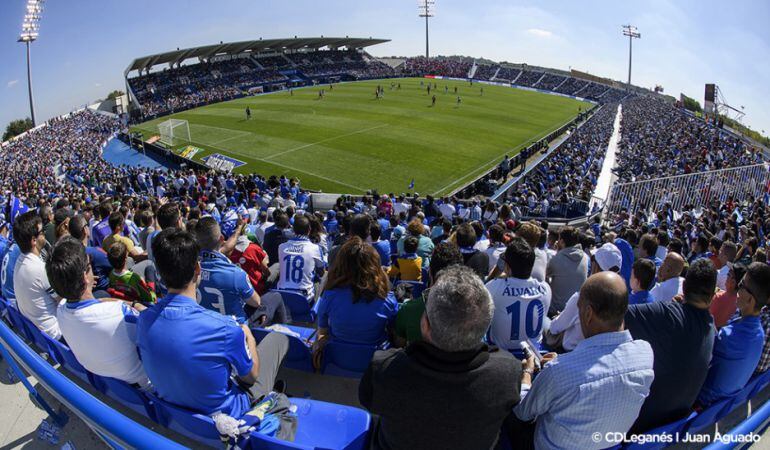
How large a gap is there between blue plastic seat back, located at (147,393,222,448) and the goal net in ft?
112

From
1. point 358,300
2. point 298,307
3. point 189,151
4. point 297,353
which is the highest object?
point 189,151

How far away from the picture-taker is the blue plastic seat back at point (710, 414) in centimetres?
282

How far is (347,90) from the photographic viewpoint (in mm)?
54125

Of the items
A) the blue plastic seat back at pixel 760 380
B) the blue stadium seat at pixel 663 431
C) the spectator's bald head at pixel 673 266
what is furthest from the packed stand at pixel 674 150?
the blue stadium seat at pixel 663 431

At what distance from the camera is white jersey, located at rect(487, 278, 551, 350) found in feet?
12.2

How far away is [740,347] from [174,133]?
39.5m

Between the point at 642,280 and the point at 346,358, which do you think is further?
the point at 642,280

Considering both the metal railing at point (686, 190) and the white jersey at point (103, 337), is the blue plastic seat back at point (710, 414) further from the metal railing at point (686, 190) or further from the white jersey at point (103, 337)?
the metal railing at point (686, 190)

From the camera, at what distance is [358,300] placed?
12.2 feet

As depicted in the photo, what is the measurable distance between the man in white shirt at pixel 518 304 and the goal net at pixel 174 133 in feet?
113

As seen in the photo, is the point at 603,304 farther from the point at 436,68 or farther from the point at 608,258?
the point at 436,68

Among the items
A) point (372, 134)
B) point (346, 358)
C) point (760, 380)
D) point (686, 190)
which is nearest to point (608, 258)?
point (760, 380)

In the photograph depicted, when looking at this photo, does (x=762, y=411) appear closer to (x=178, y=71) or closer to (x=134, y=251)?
(x=134, y=251)

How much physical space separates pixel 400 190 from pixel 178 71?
2141 inches
